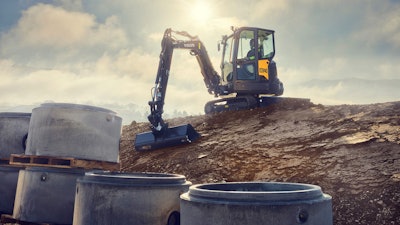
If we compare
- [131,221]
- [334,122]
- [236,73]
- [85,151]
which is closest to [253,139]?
[334,122]

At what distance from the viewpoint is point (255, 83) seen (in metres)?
16.0

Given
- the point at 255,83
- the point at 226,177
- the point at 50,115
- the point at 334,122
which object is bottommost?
the point at 226,177

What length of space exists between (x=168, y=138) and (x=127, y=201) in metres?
8.93

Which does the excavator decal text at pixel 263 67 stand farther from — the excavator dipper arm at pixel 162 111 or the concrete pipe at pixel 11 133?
the concrete pipe at pixel 11 133

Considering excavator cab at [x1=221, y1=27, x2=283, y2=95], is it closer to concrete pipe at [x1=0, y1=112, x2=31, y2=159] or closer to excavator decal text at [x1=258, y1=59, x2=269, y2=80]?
excavator decal text at [x1=258, y1=59, x2=269, y2=80]

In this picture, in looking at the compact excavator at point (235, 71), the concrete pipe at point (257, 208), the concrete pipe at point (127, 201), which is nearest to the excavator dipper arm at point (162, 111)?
the compact excavator at point (235, 71)

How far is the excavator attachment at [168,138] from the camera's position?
12945 millimetres

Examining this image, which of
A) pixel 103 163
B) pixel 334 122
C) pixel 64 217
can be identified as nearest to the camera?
pixel 64 217

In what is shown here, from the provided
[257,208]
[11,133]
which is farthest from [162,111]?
[257,208]

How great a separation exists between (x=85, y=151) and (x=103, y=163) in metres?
0.38

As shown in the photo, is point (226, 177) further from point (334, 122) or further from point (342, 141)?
point (334, 122)

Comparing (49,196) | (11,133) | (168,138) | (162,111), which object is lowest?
(49,196)

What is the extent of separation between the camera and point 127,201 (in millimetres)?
4195

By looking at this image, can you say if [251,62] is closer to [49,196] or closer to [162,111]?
[162,111]
